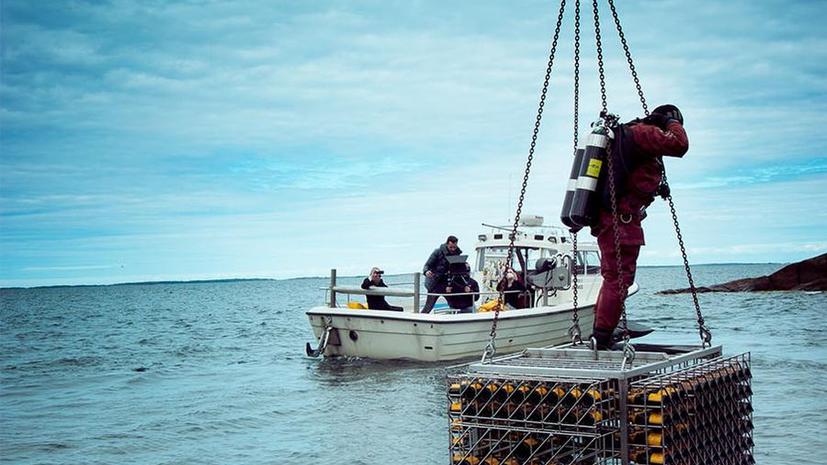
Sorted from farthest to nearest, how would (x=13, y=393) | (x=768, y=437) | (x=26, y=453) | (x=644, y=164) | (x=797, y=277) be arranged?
(x=797, y=277) < (x=13, y=393) < (x=26, y=453) < (x=768, y=437) < (x=644, y=164)

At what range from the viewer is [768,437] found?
10.4 m

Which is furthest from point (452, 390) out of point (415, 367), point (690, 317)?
point (690, 317)

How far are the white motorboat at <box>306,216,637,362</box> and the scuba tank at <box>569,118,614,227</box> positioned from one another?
7427 mm

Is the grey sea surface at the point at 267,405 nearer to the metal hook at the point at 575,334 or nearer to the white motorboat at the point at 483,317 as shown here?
the white motorboat at the point at 483,317

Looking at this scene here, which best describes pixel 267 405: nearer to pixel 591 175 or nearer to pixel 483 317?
pixel 483 317

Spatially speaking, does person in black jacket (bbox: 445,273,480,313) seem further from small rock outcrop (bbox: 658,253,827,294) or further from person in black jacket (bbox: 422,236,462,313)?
small rock outcrop (bbox: 658,253,827,294)

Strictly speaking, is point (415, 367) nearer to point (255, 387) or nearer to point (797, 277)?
point (255, 387)

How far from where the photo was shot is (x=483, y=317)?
15.5 m

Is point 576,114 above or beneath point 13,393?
above

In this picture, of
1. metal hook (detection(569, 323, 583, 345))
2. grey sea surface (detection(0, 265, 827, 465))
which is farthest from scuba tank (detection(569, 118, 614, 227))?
grey sea surface (detection(0, 265, 827, 465))

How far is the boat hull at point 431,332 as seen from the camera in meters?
15.4

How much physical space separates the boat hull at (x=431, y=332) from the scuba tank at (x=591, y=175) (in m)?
8.75

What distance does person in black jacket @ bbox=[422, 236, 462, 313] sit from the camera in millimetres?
16625

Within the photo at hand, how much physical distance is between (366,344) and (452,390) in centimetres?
1057
